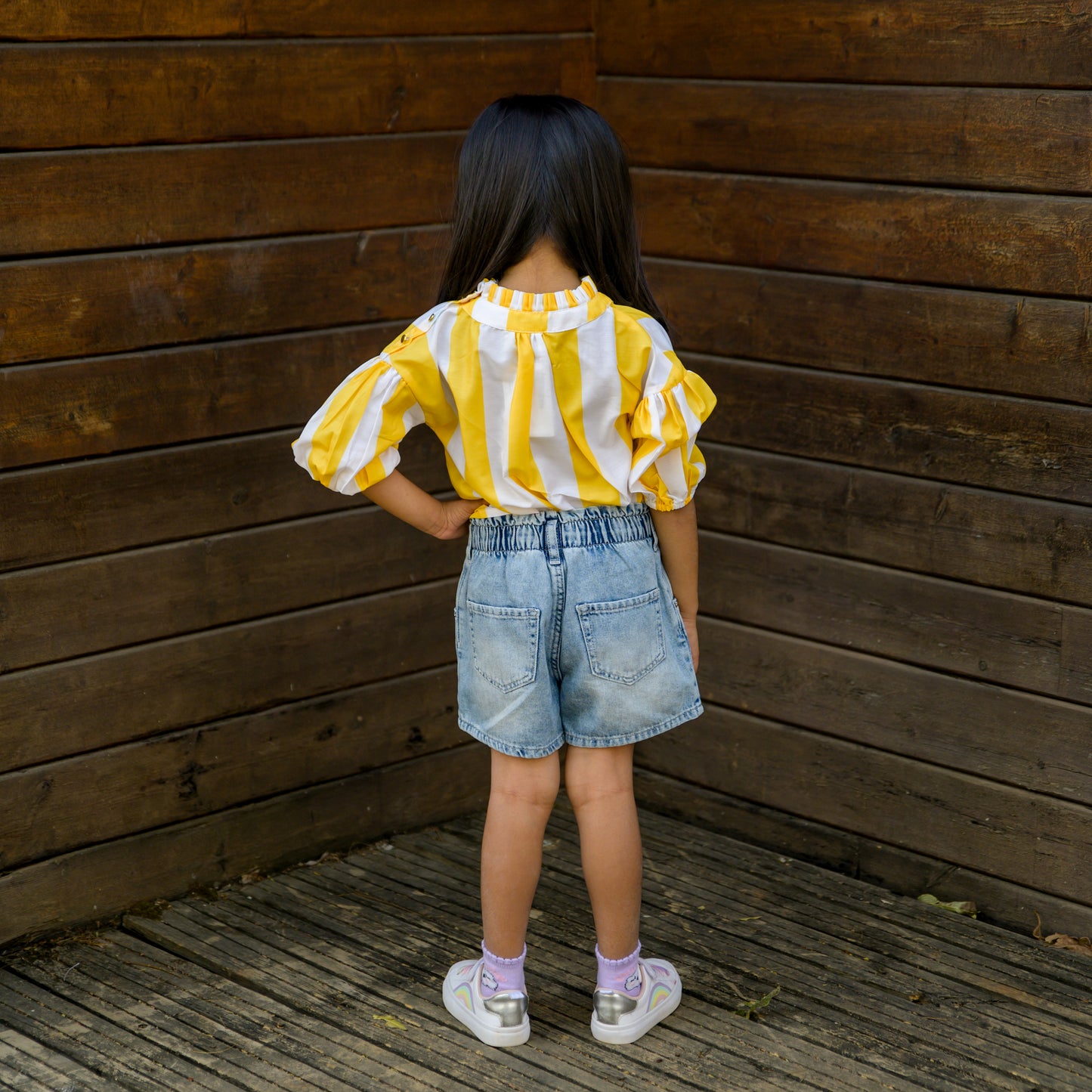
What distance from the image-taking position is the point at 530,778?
253cm

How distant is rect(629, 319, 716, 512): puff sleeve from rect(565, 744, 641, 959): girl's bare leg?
1.56 ft

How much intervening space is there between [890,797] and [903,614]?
0.41 m

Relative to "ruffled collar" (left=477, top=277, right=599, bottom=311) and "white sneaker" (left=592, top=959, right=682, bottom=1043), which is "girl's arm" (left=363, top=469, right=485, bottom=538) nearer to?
"ruffled collar" (left=477, top=277, right=599, bottom=311)

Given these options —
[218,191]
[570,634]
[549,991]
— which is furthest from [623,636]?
[218,191]

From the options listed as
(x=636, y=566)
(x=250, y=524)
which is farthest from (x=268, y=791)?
(x=636, y=566)

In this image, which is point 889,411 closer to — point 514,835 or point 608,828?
point 608,828

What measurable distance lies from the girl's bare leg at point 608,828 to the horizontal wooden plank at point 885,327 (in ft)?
3.38

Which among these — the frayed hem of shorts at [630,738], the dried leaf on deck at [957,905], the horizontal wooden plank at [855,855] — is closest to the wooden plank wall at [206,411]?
the horizontal wooden plank at [855,855]

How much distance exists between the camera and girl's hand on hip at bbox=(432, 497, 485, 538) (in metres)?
2.50

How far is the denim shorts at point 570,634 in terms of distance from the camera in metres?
2.43

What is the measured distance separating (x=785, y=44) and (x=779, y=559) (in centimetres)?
109

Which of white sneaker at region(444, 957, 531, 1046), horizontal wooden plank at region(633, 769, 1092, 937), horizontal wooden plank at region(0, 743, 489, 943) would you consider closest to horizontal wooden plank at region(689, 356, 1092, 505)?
horizontal wooden plank at region(633, 769, 1092, 937)

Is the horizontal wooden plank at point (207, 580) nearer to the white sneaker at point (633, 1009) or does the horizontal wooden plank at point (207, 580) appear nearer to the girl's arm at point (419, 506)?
the girl's arm at point (419, 506)

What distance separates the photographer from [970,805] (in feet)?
9.97
